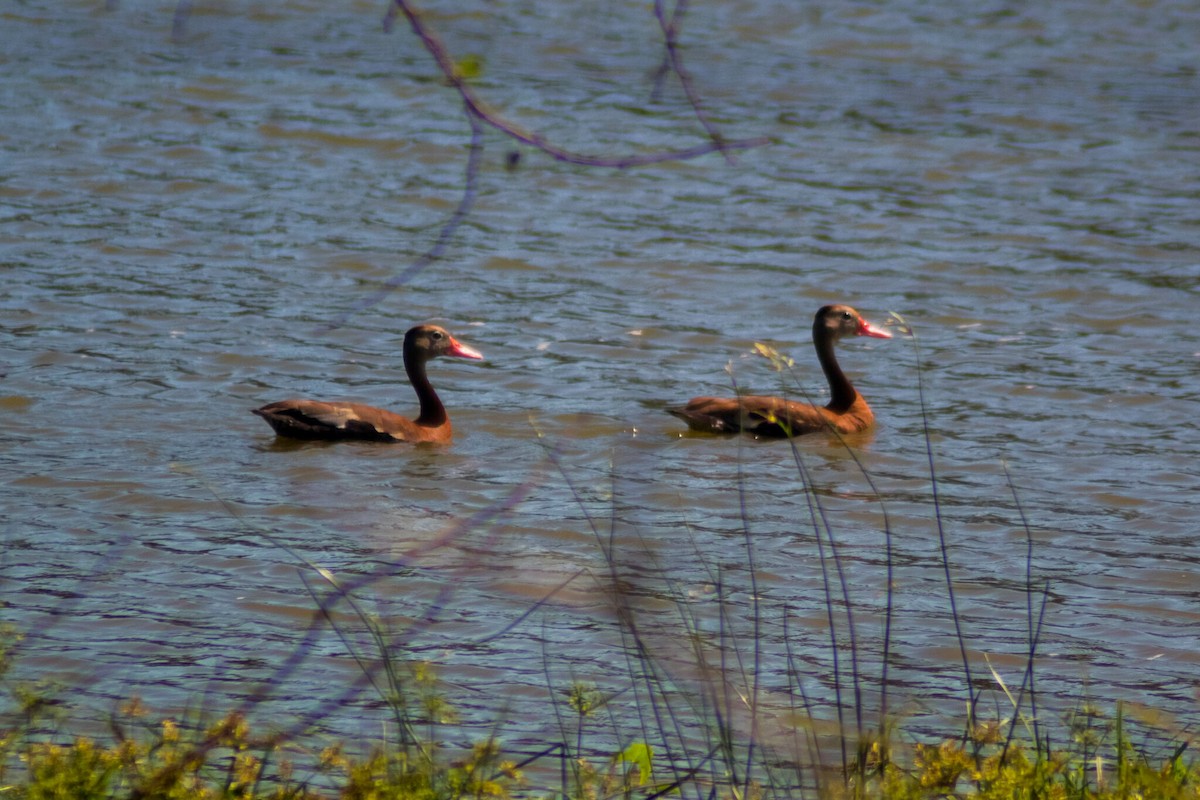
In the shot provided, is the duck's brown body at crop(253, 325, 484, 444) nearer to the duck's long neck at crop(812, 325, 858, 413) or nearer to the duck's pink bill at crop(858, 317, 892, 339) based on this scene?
the duck's long neck at crop(812, 325, 858, 413)

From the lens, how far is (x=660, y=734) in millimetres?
4691

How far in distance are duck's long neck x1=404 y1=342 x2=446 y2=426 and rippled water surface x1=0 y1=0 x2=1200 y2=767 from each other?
0.26 m

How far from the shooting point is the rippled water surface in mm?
6262

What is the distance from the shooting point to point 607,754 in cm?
512

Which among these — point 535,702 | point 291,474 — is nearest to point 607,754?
point 535,702

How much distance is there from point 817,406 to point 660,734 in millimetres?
5309

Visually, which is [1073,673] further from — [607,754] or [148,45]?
[148,45]

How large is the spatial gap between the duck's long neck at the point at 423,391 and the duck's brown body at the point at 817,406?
1.25 m

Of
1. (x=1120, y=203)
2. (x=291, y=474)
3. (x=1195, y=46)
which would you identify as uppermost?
(x=1195, y=46)

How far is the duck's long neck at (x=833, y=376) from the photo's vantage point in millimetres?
10000

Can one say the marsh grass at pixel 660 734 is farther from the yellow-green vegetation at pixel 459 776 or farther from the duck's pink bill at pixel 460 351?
the duck's pink bill at pixel 460 351

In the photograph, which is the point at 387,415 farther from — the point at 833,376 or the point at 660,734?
the point at 660,734

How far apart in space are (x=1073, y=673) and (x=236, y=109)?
38.5 ft

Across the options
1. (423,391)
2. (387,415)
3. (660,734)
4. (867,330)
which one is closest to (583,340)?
(423,391)
